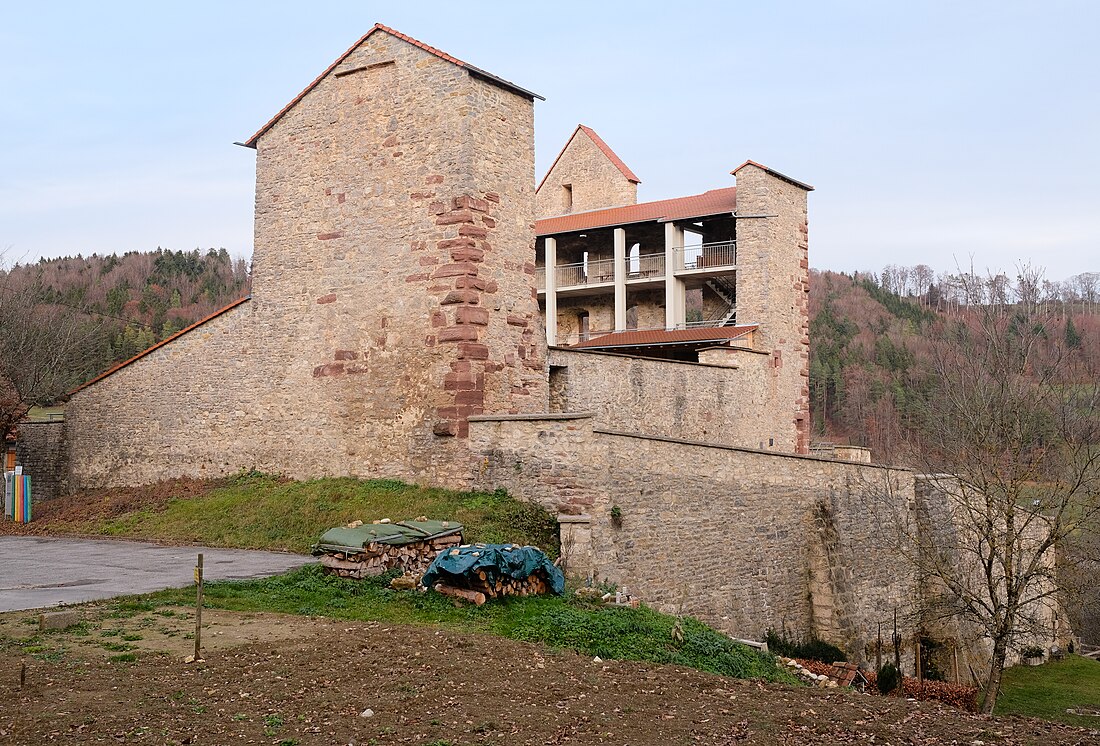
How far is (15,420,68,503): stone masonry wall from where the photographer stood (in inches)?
918

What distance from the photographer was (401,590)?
12148 millimetres

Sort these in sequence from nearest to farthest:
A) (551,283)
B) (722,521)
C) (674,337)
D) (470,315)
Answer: (470,315)
(722,521)
(674,337)
(551,283)

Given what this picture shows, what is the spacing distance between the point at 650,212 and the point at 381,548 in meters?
21.5

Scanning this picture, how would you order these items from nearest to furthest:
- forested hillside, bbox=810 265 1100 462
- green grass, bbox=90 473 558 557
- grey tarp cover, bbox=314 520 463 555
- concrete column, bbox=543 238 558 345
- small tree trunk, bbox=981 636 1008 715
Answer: grey tarp cover, bbox=314 520 463 555
small tree trunk, bbox=981 636 1008 715
green grass, bbox=90 473 558 557
concrete column, bbox=543 238 558 345
forested hillside, bbox=810 265 1100 462

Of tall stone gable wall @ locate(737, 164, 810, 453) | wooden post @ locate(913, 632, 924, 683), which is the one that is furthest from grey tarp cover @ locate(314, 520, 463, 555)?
tall stone gable wall @ locate(737, 164, 810, 453)

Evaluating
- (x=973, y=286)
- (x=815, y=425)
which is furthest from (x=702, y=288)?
(x=815, y=425)

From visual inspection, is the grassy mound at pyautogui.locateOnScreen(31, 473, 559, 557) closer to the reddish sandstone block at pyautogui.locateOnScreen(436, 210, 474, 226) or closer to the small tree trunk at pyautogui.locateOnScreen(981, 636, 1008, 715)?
the reddish sandstone block at pyautogui.locateOnScreen(436, 210, 474, 226)

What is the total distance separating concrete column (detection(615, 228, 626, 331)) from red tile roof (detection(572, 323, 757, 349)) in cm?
167

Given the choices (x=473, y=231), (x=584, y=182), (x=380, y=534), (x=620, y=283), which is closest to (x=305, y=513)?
(x=380, y=534)

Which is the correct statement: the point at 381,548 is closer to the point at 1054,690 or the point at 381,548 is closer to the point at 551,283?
the point at 1054,690

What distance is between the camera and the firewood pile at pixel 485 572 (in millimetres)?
11766

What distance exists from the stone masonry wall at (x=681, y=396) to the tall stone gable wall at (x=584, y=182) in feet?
36.5

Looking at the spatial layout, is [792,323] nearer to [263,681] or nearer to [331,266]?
[331,266]

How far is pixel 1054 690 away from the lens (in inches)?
852
